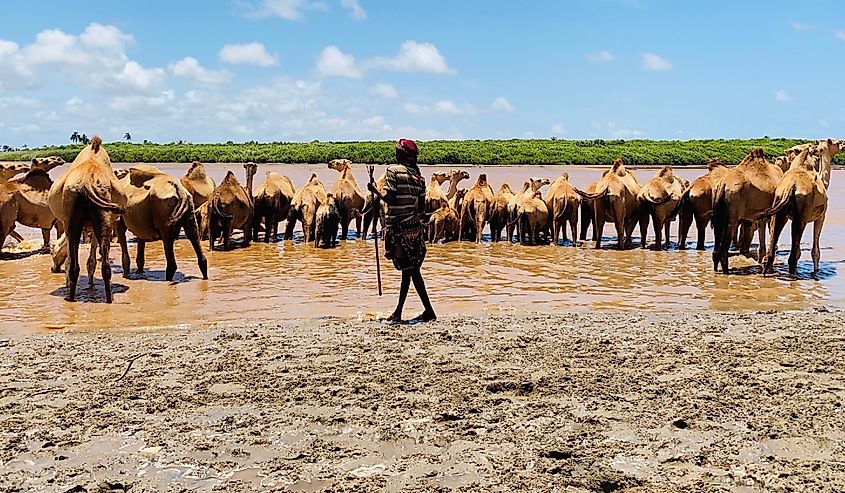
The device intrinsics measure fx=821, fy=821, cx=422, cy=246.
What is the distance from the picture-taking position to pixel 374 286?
12211 millimetres

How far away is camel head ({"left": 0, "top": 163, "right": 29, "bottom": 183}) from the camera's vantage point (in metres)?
15.1

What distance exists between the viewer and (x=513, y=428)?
5.45 meters

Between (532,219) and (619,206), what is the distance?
1925mm

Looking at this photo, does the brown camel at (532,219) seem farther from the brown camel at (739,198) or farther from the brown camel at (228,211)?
the brown camel at (228,211)

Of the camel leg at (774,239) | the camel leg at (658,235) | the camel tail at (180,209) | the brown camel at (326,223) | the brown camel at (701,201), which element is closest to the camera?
the camel tail at (180,209)

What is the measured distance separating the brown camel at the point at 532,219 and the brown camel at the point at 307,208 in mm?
4501

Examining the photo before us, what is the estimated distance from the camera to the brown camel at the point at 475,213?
19.1 metres

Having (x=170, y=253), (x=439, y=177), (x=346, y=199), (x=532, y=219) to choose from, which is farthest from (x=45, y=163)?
(x=439, y=177)

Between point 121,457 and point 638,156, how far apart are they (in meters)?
49.2

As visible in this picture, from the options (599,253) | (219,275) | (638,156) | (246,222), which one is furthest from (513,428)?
(638,156)

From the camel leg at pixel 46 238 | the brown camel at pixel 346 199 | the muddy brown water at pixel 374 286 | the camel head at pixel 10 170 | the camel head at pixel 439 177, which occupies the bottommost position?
the muddy brown water at pixel 374 286

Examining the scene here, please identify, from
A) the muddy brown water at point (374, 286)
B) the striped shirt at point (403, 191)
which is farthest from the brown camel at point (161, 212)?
the striped shirt at point (403, 191)

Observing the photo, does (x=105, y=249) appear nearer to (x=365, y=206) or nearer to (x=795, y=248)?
(x=365, y=206)

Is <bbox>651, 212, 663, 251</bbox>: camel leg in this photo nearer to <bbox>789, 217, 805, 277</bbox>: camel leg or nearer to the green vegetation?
<bbox>789, 217, 805, 277</bbox>: camel leg
